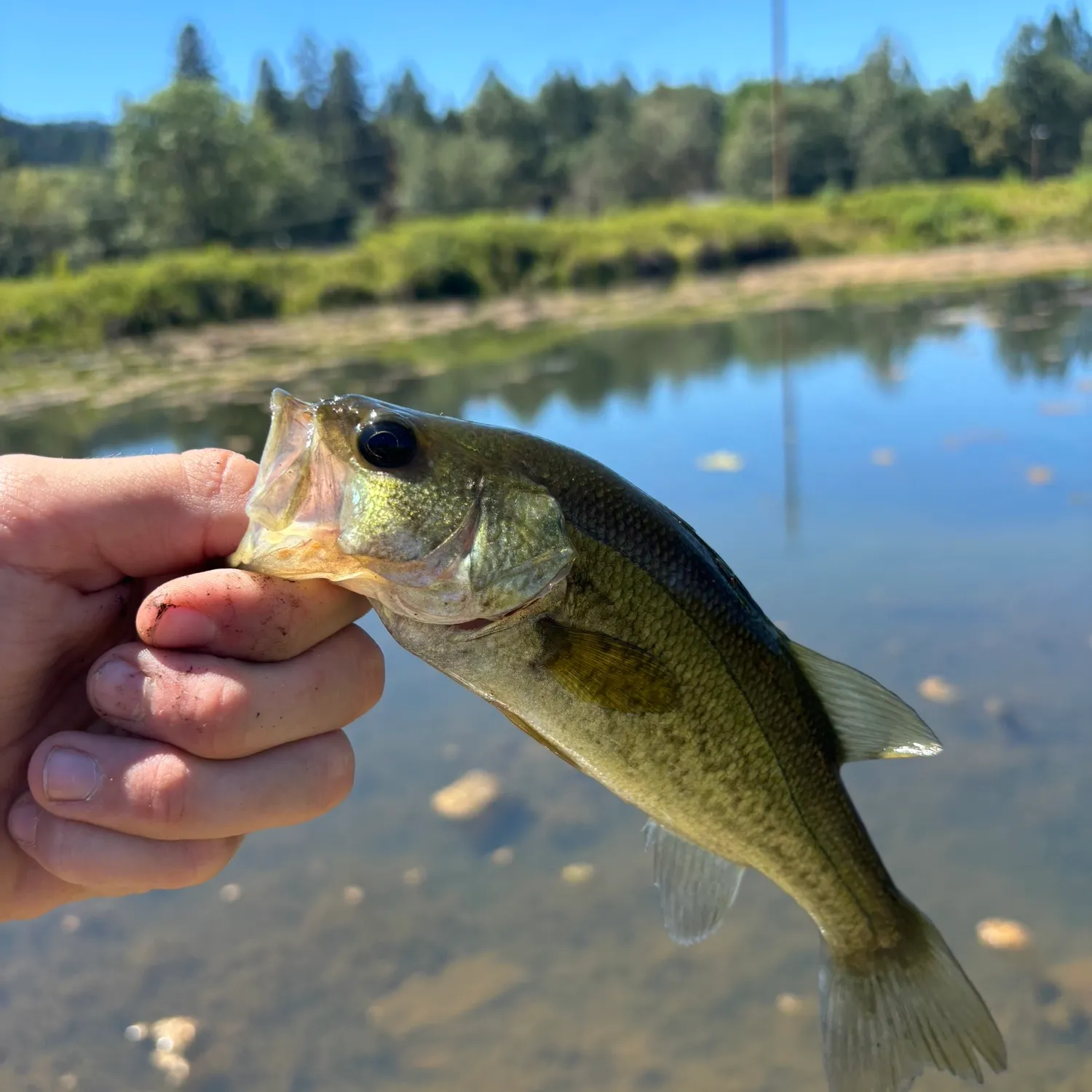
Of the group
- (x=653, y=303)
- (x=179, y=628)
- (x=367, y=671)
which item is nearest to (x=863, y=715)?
(x=367, y=671)

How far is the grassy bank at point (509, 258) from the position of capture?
16.7 m

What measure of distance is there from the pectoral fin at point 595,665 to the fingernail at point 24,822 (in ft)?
2.62

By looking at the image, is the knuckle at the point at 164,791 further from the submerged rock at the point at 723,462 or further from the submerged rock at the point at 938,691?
the submerged rock at the point at 723,462

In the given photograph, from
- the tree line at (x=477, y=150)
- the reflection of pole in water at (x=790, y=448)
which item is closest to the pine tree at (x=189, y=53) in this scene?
the tree line at (x=477, y=150)

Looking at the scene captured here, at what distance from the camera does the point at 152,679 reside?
1325 millimetres

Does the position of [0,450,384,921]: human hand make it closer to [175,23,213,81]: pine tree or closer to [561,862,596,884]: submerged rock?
[561,862,596,884]: submerged rock

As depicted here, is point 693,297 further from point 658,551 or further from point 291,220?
point 291,220

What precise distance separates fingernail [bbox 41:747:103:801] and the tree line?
69.5 ft

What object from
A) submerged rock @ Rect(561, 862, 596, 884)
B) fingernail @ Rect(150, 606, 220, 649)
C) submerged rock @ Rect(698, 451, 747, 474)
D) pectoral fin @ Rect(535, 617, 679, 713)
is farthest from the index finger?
submerged rock @ Rect(698, 451, 747, 474)

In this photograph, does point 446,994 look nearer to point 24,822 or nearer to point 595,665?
point 24,822

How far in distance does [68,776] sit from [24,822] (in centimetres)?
16

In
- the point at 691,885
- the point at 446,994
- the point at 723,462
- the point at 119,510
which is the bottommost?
the point at 446,994

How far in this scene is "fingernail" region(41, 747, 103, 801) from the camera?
1295 mm

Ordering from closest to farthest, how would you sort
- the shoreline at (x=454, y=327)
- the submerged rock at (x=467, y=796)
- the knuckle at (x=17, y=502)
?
the knuckle at (x=17, y=502), the submerged rock at (x=467, y=796), the shoreline at (x=454, y=327)
